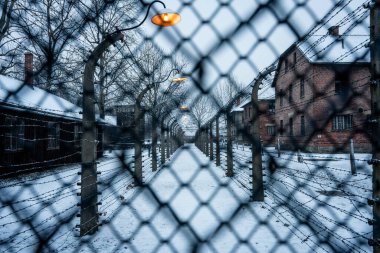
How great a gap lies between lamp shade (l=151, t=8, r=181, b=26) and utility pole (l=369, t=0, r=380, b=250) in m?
0.97

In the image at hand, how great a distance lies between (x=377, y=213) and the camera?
1.39 m

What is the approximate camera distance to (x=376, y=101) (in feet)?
4.40

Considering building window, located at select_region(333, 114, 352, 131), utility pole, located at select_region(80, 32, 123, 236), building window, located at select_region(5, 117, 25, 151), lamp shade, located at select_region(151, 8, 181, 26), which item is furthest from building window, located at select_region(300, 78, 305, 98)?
building window, located at select_region(5, 117, 25, 151)

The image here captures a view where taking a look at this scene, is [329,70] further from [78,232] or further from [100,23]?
[78,232]

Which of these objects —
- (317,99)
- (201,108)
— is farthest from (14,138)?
(317,99)

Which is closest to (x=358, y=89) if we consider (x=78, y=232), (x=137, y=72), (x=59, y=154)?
(x=137, y=72)

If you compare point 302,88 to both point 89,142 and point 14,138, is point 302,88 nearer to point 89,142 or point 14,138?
point 89,142

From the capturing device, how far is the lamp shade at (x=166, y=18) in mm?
1243

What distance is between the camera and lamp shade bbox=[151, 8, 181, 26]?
1.24 meters

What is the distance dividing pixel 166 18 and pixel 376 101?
44.6 inches

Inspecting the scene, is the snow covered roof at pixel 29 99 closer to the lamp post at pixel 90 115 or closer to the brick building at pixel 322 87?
the lamp post at pixel 90 115

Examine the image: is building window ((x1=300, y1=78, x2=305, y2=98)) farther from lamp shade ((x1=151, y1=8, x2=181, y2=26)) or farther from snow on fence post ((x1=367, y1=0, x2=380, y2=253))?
lamp shade ((x1=151, y1=8, x2=181, y2=26))

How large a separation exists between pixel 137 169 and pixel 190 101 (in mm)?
3198

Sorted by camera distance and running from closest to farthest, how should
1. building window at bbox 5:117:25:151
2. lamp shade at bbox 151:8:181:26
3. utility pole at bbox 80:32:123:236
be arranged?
lamp shade at bbox 151:8:181:26 → utility pole at bbox 80:32:123:236 → building window at bbox 5:117:25:151
